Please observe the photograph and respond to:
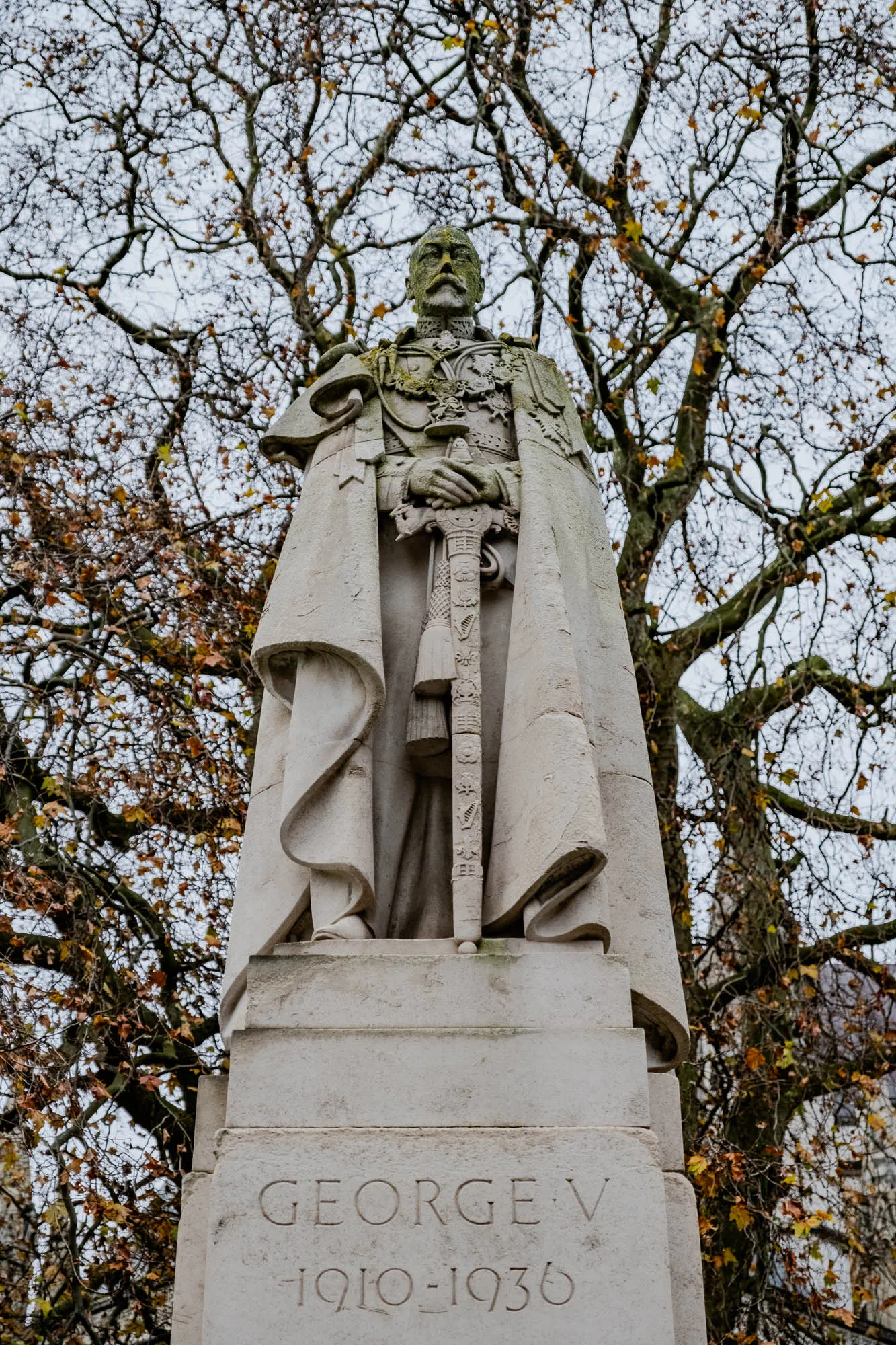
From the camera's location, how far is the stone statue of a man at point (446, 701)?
5164 mm

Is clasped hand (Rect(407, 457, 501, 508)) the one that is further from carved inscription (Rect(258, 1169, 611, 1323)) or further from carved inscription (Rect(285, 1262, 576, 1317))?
carved inscription (Rect(285, 1262, 576, 1317))

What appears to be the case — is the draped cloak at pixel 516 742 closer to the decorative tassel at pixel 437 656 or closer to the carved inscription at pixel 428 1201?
the decorative tassel at pixel 437 656

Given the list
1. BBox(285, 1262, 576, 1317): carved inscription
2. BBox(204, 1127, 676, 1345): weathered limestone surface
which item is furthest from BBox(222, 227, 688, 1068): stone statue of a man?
BBox(285, 1262, 576, 1317): carved inscription

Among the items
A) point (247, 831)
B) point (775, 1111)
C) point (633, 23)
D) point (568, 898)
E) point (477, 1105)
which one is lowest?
point (477, 1105)

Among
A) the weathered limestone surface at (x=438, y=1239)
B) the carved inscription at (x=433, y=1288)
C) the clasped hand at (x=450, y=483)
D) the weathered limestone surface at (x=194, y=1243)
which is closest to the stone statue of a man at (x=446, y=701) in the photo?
the clasped hand at (x=450, y=483)

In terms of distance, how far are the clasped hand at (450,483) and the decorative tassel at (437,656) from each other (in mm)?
357

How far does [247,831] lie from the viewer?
5766mm

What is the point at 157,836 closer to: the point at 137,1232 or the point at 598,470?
the point at 137,1232

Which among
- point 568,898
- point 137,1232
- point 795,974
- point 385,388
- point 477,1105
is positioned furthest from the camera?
point 795,974

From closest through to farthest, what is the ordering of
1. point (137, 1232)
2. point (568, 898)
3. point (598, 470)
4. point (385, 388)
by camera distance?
point (568, 898) → point (385, 388) → point (137, 1232) → point (598, 470)

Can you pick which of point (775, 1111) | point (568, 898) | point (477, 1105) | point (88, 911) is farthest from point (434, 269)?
point (775, 1111)

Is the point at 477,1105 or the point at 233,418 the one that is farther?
the point at 233,418

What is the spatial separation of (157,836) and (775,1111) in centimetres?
459

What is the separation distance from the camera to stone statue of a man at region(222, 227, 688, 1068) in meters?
5.16
